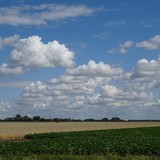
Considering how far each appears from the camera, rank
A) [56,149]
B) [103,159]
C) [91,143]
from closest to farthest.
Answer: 1. [103,159]
2. [56,149]
3. [91,143]

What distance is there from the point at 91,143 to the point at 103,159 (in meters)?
15.7

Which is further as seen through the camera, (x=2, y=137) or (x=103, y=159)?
(x=2, y=137)

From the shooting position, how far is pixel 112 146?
106 ft

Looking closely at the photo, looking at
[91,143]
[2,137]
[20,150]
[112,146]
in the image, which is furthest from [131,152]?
[2,137]

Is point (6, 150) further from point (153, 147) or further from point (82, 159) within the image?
point (82, 159)

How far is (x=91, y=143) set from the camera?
3391cm

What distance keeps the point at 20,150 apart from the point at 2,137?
92.0ft

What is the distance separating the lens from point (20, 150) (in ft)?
105

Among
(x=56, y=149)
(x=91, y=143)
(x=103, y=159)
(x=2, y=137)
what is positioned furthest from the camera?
(x=2, y=137)

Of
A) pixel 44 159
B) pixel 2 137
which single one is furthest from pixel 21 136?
pixel 44 159

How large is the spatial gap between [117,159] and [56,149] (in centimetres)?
1296

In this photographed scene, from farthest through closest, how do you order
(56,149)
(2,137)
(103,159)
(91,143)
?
(2,137)
(91,143)
(56,149)
(103,159)

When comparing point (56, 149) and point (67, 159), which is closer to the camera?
point (67, 159)

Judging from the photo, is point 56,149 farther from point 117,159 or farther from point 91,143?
point 117,159
